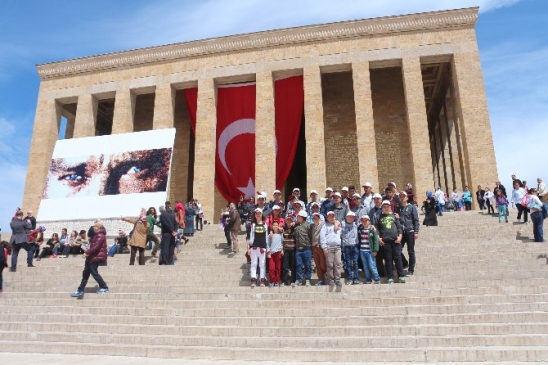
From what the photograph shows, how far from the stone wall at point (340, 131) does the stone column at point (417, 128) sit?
3.50m

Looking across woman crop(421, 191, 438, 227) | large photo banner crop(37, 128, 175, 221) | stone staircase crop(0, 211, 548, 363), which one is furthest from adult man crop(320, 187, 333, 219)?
large photo banner crop(37, 128, 175, 221)

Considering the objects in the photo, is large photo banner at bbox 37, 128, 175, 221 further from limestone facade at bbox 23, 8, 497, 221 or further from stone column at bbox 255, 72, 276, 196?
stone column at bbox 255, 72, 276, 196

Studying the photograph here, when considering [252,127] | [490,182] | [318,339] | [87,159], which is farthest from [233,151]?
[318,339]

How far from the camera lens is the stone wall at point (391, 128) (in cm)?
1973


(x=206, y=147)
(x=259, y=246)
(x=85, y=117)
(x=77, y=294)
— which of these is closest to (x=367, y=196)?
(x=259, y=246)

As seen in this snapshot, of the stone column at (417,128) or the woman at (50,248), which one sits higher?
the stone column at (417,128)

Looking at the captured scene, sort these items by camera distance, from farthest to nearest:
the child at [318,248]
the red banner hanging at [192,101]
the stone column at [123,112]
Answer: the red banner hanging at [192,101] < the stone column at [123,112] < the child at [318,248]

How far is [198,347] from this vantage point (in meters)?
5.06

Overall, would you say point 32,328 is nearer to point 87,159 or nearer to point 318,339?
point 318,339

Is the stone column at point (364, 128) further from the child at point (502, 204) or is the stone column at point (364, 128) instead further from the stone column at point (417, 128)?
the child at point (502, 204)

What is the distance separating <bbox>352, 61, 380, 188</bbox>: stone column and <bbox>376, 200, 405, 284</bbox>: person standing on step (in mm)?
9806

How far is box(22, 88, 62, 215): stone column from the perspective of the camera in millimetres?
Answer: 19516

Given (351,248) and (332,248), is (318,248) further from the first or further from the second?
(351,248)

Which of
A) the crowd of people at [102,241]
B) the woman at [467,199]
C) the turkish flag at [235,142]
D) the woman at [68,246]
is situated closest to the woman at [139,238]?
the crowd of people at [102,241]
